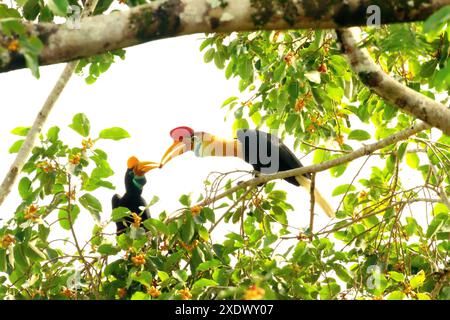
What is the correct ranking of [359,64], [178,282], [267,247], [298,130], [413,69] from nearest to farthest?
[359,64] → [178,282] → [267,247] → [413,69] → [298,130]

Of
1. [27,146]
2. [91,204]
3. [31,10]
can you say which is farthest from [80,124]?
[31,10]

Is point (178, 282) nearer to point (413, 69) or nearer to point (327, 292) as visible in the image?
point (327, 292)

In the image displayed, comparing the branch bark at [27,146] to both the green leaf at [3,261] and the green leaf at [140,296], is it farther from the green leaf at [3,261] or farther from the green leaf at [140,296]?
the green leaf at [140,296]

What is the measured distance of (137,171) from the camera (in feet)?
23.2

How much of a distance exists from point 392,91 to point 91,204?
66.0 inches

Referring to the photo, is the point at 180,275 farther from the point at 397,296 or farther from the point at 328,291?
the point at 397,296

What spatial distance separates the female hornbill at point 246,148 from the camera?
6.20 m

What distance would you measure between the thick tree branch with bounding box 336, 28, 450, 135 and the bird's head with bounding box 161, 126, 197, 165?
3172 millimetres

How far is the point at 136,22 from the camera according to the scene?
2701mm

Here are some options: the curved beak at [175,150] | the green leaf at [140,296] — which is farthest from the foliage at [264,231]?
the curved beak at [175,150]

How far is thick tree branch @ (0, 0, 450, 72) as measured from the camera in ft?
8.81

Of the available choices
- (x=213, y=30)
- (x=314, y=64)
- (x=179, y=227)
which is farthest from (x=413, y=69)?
(x=213, y=30)
